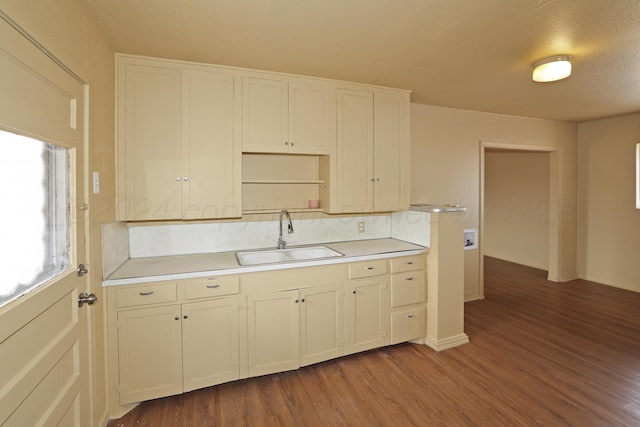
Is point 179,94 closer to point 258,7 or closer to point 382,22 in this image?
point 258,7

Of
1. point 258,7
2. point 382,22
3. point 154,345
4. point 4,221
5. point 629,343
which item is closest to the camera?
point 4,221

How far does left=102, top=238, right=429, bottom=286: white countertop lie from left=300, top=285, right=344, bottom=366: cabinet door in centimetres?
26

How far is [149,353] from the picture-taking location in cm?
203

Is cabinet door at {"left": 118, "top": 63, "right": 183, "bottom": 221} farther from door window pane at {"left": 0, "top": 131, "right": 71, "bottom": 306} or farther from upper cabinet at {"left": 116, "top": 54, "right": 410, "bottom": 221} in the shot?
door window pane at {"left": 0, "top": 131, "right": 71, "bottom": 306}

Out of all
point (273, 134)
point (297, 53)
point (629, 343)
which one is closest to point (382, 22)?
point (297, 53)

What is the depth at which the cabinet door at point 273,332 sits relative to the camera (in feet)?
7.44

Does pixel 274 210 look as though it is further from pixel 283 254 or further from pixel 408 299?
pixel 408 299

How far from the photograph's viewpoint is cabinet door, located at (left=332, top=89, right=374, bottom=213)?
2822 mm

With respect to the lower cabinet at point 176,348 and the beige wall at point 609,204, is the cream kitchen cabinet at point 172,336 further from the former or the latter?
the beige wall at point 609,204

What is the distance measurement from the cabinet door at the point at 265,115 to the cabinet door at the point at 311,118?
62mm

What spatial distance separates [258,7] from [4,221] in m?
1.52

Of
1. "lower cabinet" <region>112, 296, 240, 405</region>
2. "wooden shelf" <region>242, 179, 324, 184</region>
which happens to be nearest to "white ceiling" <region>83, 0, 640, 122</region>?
"wooden shelf" <region>242, 179, 324, 184</region>

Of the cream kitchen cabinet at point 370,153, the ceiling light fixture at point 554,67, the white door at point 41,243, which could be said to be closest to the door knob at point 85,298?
the white door at point 41,243

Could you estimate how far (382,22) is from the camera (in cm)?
184
